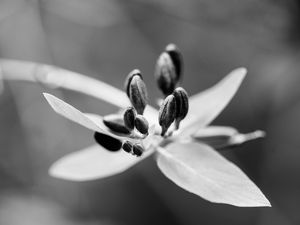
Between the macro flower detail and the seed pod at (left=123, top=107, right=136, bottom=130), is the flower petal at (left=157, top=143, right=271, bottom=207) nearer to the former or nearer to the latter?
the macro flower detail

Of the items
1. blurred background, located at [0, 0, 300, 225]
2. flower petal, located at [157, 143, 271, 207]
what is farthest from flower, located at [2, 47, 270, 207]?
blurred background, located at [0, 0, 300, 225]

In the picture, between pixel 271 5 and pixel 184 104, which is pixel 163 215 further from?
pixel 184 104

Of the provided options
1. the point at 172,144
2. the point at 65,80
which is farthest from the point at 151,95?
the point at 172,144

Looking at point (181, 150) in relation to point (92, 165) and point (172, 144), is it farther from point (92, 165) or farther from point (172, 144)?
point (92, 165)

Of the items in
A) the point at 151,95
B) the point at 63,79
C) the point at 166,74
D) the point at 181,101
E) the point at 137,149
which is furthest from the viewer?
the point at 151,95

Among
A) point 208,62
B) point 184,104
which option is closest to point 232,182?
point 184,104

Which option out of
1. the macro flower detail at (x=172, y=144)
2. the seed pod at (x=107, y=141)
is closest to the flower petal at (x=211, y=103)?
the macro flower detail at (x=172, y=144)

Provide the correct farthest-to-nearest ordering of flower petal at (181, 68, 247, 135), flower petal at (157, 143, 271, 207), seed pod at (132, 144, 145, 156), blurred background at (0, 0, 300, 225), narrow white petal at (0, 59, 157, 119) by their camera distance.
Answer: blurred background at (0, 0, 300, 225)
narrow white petal at (0, 59, 157, 119)
flower petal at (181, 68, 247, 135)
seed pod at (132, 144, 145, 156)
flower petal at (157, 143, 271, 207)
